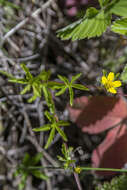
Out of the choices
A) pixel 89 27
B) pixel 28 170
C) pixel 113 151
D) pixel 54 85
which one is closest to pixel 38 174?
pixel 28 170

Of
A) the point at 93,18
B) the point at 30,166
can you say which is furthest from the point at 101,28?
the point at 30,166

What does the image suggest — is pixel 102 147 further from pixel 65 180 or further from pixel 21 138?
pixel 21 138

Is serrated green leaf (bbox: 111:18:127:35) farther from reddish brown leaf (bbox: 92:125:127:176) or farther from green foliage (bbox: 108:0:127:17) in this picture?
reddish brown leaf (bbox: 92:125:127:176)

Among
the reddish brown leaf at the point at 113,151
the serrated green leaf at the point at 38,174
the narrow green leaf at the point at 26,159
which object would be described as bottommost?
the serrated green leaf at the point at 38,174

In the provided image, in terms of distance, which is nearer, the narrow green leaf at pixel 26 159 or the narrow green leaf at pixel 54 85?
the narrow green leaf at pixel 54 85

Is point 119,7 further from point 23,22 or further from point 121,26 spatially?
point 23,22

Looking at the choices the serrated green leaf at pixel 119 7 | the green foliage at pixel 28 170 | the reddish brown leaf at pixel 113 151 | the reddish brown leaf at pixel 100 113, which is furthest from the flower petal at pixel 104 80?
the green foliage at pixel 28 170

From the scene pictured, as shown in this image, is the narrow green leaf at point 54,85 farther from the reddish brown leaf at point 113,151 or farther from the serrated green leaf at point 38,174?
the serrated green leaf at point 38,174
